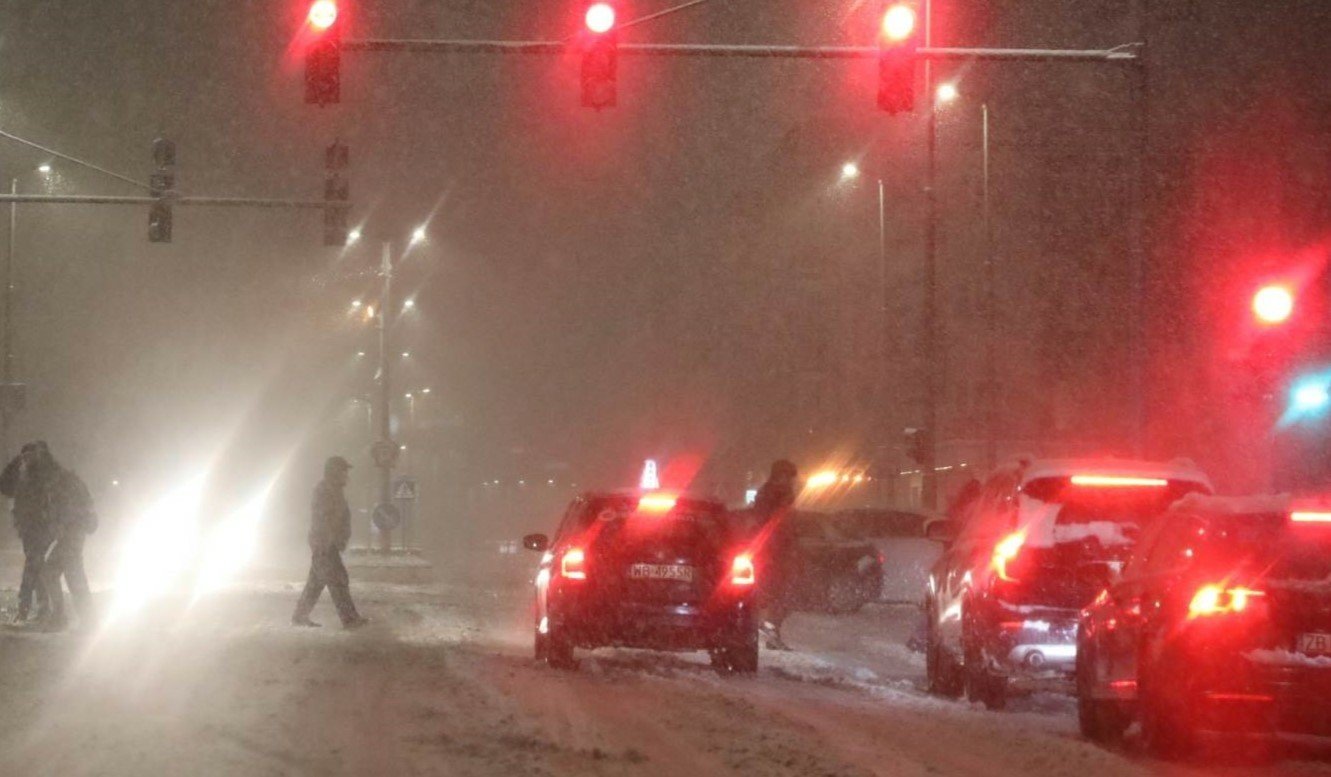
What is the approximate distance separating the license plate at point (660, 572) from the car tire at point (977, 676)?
2.77 meters

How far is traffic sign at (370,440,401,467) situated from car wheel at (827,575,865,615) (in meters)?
16.4

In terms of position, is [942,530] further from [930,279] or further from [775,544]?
[930,279]

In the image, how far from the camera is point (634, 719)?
1184cm

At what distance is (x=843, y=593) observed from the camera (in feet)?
90.6

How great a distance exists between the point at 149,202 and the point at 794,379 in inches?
1700

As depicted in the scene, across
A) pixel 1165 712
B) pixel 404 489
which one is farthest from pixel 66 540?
pixel 404 489

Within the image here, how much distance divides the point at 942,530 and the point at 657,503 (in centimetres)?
243

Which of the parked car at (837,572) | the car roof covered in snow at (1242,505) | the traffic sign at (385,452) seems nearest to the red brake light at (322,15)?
the car roof covered in snow at (1242,505)

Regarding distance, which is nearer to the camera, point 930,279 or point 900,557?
point 900,557

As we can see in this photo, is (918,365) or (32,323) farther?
(32,323)

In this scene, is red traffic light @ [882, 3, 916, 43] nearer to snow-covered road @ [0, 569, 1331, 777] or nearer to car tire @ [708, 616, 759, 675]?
car tire @ [708, 616, 759, 675]

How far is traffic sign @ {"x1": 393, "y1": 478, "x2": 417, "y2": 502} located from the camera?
1764 inches

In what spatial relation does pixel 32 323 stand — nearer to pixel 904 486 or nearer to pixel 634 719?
pixel 904 486

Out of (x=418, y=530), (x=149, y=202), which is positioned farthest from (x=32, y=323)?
(x=149, y=202)
